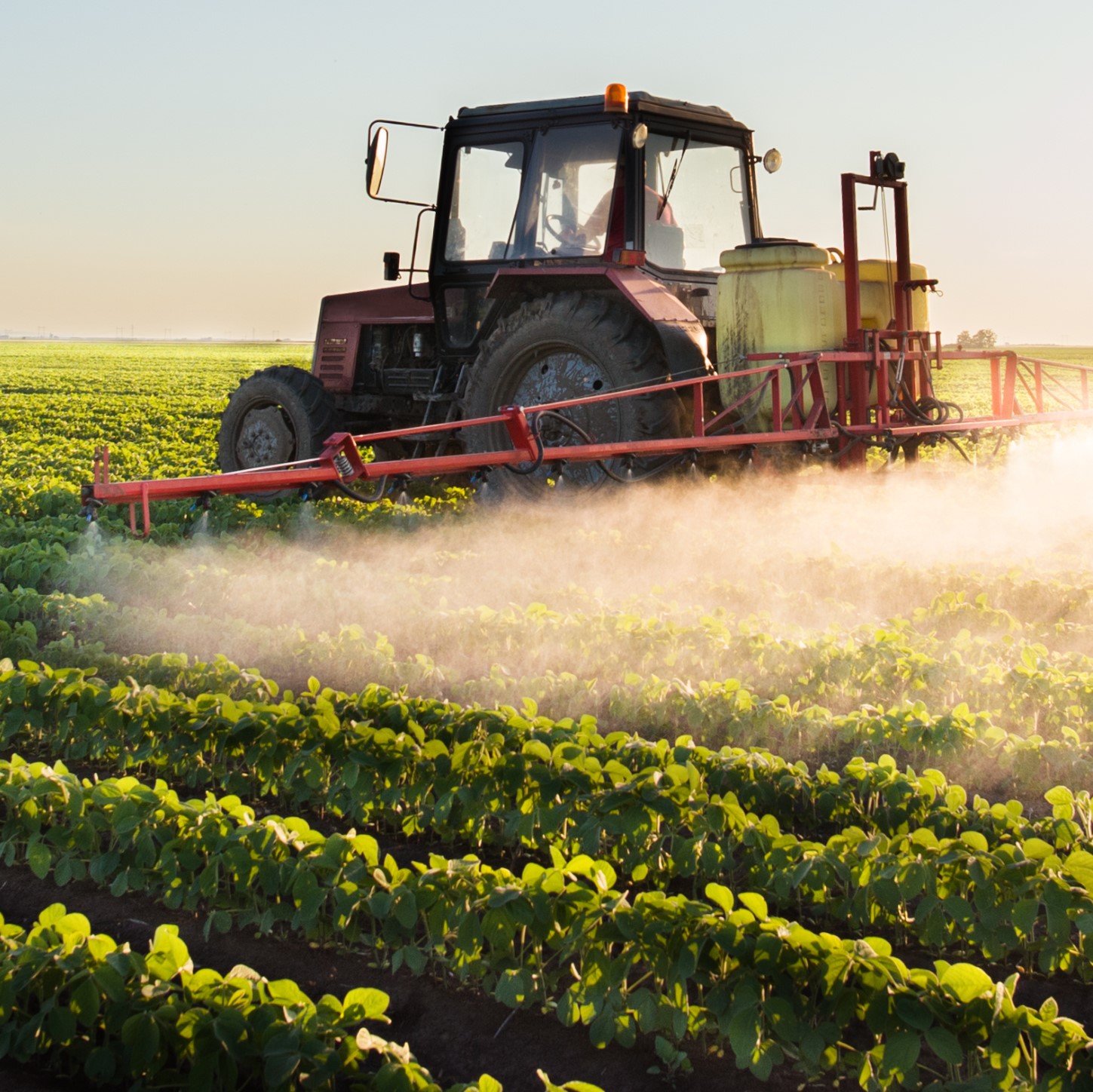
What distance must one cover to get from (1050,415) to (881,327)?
1.30 metres

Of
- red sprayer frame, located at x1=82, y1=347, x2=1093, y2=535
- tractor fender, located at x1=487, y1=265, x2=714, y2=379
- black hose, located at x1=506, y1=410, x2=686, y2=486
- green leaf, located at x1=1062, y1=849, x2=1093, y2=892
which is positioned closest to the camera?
green leaf, located at x1=1062, y1=849, x2=1093, y2=892

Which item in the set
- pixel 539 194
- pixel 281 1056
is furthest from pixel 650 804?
pixel 539 194

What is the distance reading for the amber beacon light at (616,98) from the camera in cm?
683

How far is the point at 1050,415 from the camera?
8.02m

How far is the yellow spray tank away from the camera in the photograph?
6980 millimetres

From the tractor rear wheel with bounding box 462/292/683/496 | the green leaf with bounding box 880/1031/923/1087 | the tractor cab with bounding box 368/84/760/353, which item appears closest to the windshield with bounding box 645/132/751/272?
the tractor cab with bounding box 368/84/760/353

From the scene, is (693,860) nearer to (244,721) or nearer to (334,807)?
(334,807)

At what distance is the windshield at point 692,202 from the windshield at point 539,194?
0.26 m

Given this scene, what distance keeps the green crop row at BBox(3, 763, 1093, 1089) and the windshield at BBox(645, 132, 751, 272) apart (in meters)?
4.75

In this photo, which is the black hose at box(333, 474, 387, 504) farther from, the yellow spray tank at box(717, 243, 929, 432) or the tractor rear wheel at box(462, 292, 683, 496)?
the yellow spray tank at box(717, 243, 929, 432)

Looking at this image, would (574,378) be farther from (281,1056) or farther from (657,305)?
(281,1056)

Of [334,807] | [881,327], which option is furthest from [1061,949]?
[881,327]

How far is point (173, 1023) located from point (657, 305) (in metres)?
4.88

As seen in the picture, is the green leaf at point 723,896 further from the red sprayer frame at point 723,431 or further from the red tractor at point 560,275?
the red tractor at point 560,275
